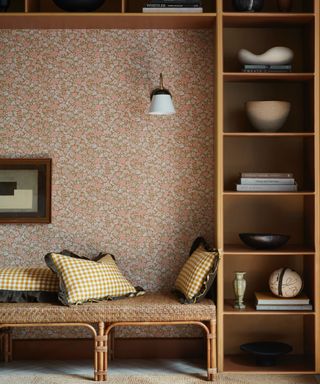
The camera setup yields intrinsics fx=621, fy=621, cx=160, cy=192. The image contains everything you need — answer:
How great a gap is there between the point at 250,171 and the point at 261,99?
21.5 inches

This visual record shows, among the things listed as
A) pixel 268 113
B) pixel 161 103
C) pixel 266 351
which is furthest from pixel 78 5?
pixel 266 351

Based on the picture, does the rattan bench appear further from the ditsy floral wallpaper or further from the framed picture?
the framed picture

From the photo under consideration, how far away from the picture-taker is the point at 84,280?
4102mm

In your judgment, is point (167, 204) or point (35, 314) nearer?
point (35, 314)

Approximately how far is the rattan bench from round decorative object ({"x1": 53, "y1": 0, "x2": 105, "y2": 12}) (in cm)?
203

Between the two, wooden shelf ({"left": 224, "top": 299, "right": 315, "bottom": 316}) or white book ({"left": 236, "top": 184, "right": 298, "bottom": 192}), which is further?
white book ({"left": 236, "top": 184, "right": 298, "bottom": 192})

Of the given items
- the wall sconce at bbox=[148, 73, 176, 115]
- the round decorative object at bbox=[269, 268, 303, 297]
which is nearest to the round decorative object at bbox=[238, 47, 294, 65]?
the wall sconce at bbox=[148, 73, 176, 115]

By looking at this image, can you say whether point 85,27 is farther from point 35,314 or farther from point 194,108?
point 35,314

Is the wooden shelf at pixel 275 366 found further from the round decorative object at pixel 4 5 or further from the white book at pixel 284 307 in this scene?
the round decorative object at pixel 4 5

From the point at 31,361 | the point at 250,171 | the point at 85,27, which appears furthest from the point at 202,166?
the point at 31,361

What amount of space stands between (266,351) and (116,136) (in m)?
1.89

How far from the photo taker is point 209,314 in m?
4.08

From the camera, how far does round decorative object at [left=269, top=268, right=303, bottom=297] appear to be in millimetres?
4266

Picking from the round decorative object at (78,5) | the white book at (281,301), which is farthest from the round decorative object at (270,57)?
the white book at (281,301)
